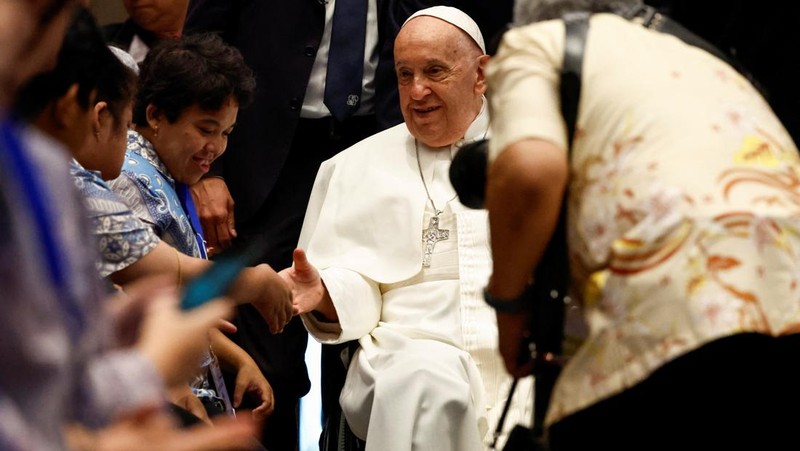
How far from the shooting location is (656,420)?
199 centimetres

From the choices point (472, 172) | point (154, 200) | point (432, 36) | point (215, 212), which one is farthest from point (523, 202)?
point (215, 212)

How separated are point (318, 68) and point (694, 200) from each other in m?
2.93

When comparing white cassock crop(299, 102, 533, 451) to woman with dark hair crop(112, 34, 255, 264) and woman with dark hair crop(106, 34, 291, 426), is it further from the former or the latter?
woman with dark hair crop(112, 34, 255, 264)

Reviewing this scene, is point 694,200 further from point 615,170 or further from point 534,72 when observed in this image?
point 534,72

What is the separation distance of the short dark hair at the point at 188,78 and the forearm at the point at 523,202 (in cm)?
146

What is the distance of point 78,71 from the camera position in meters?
2.00

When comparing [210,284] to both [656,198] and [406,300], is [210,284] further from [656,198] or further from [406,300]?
[406,300]

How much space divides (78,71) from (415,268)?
201 centimetres

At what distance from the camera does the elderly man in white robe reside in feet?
11.0

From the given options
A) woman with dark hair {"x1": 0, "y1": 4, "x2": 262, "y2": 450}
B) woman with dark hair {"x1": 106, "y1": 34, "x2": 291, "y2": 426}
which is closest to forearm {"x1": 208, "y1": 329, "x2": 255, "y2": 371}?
woman with dark hair {"x1": 106, "y1": 34, "x2": 291, "y2": 426}

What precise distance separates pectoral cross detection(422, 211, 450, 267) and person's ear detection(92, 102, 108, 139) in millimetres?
1503

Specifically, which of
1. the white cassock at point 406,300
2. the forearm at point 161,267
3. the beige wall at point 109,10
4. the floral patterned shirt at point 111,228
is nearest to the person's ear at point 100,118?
the floral patterned shirt at point 111,228

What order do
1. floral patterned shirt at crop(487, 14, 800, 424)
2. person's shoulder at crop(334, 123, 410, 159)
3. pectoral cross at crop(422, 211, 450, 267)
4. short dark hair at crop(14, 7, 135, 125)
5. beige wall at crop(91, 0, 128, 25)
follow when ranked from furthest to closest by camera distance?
beige wall at crop(91, 0, 128, 25) → person's shoulder at crop(334, 123, 410, 159) → pectoral cross at crop(422, 211, 450, 267) → floral patterned shirt at crop(487, 14, 800, 424) → short dark hair at crop(14, 7, 135, 125)

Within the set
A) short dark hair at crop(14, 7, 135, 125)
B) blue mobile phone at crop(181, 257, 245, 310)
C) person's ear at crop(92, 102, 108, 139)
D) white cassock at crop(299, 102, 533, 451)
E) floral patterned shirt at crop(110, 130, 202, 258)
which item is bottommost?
white cassock at crop(299, 102, 533, 451)
